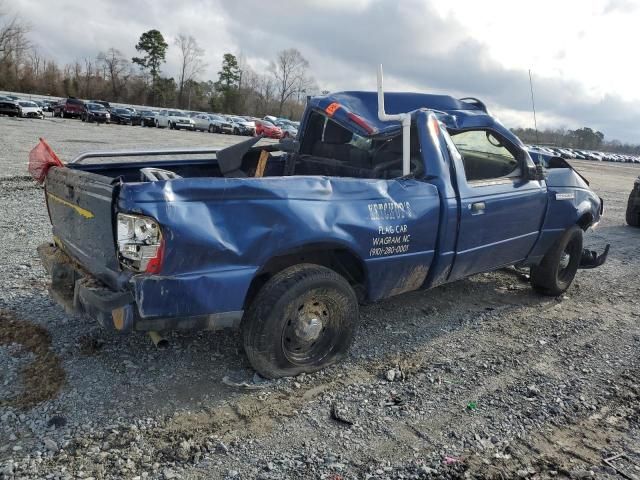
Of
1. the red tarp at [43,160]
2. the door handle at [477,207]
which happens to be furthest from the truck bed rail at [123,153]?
the door handle at [477,207]

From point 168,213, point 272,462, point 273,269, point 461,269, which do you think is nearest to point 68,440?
point 272,462

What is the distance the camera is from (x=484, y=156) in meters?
4.87

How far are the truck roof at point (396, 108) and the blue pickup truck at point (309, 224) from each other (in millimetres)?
15

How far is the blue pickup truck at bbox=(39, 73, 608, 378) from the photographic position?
2.84 m

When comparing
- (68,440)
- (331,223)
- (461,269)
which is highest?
(331,223)

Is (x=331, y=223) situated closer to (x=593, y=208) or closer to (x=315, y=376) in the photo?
(x=315, y=376)

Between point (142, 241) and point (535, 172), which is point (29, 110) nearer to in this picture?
point (535, 172)

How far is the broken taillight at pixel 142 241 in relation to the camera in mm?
2754

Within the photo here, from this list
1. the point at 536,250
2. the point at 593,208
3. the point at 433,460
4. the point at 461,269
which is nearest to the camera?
the point at 433,460

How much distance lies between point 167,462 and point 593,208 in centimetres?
525

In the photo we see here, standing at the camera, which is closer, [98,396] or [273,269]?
[98,396]

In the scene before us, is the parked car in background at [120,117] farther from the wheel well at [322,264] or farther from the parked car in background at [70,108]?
the wheel well at [322,264]

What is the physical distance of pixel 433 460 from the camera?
109 inches

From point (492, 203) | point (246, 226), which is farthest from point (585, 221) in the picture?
point (246, 226)
